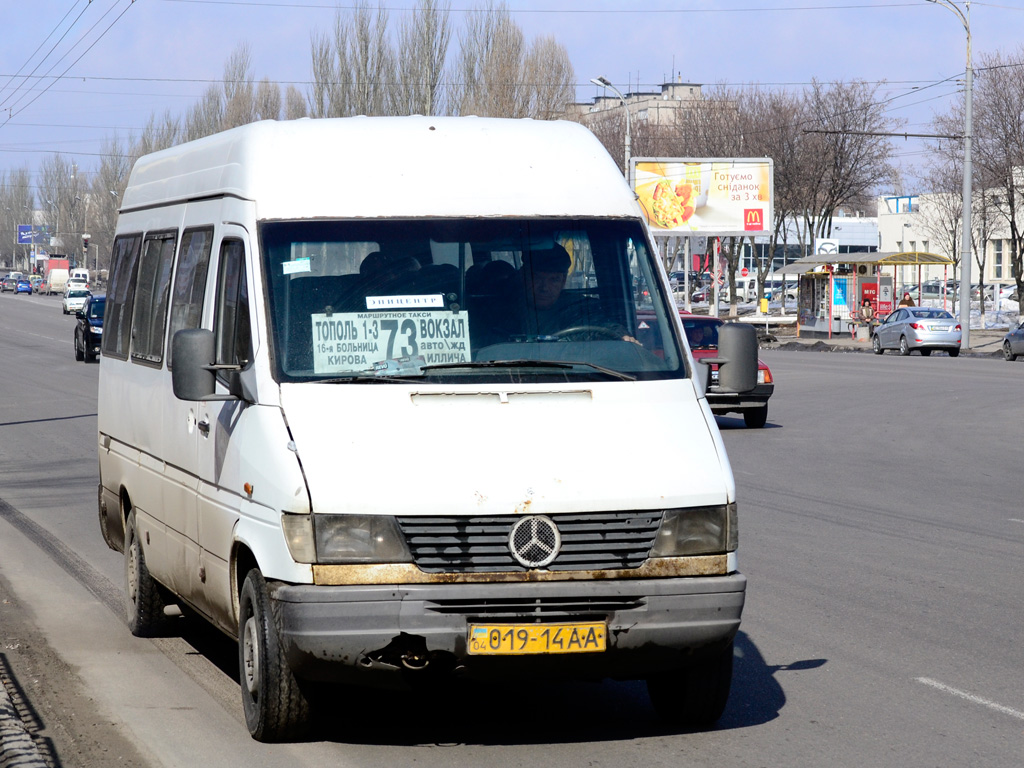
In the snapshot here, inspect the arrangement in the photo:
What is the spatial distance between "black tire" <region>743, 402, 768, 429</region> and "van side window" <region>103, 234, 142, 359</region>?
12258mm

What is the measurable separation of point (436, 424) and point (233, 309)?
1.14m

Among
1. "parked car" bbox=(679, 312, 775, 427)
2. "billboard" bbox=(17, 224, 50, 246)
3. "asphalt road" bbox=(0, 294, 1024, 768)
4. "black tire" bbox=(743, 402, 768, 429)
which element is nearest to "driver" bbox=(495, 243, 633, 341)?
"asphalt road" bbox=(0, 294, 1024, 768)

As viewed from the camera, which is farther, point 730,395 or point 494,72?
point 494,72

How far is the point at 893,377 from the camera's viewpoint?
98.3 feet

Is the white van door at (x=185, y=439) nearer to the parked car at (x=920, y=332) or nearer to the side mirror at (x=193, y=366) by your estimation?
the side mirror at (x=193, y=366)

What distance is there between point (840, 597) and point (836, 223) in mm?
103381

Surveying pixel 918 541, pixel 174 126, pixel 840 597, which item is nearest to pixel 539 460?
pixel 840 597

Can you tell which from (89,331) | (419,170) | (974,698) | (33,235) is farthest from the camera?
(33,235)

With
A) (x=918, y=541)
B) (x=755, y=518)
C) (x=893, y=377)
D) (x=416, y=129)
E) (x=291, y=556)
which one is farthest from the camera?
(x=893, y=377)

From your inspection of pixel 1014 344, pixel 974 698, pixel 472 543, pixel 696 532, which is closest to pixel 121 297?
pixel 472 543

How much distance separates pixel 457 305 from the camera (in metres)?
5.63

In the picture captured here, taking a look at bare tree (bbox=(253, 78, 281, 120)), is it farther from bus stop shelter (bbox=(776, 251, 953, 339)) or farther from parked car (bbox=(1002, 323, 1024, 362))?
parked car (bbox=(1002, 323, 1024, 362))

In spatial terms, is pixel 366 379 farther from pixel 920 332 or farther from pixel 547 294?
pixel 920 332

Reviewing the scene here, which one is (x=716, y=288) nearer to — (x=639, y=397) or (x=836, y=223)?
(x=639, y=397)
